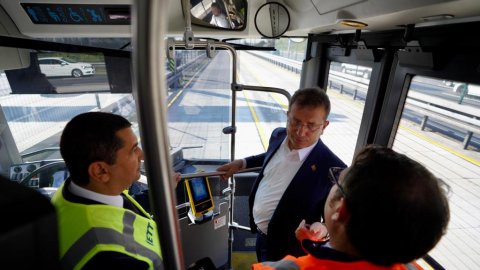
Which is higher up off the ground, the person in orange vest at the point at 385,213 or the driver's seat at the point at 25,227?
the driver's seat at the point at 25,227

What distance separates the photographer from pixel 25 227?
202 millimetres

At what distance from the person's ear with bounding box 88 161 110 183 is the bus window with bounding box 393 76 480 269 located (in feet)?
5.03

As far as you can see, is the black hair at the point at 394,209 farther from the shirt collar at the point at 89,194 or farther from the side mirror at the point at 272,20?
the side mirror at the point at 272,20

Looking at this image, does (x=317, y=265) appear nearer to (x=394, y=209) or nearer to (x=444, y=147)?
(x=394, y=209)

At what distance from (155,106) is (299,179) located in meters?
1.38

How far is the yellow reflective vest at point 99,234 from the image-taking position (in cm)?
89

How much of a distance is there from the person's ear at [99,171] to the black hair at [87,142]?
1 centimetres

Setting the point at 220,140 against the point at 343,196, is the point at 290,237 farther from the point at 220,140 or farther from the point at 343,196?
the point at 220,140

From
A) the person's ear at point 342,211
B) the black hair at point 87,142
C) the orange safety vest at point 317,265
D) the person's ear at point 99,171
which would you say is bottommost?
the orange safety vest at point 317,265

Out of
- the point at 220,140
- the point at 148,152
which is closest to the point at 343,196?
the point at 148,152

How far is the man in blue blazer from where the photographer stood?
60.8 inches

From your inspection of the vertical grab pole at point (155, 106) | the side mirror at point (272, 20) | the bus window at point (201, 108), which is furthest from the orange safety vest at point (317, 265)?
the bus window at point (201, 108)

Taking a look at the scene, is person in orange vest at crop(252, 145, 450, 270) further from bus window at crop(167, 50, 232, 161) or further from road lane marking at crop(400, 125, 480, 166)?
bus window at crop(167, 50, 232, 161)

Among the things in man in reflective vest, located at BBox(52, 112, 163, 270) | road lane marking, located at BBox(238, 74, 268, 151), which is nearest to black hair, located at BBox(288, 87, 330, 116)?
man in reflective vest, located at BBox(52, 112, 163, 270)
